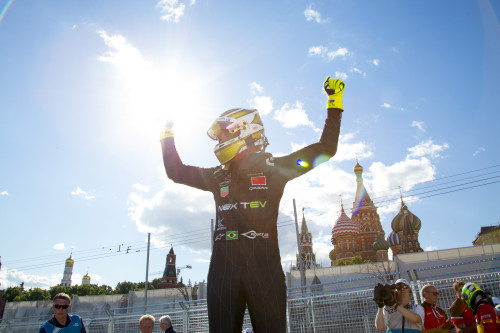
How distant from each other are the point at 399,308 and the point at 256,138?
8.61ft

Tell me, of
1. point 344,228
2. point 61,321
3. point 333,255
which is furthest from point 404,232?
point 61,321

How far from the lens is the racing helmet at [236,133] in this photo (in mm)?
2895

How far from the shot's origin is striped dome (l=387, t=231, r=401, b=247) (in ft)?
202

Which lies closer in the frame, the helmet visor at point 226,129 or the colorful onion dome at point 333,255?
the helmet visor at point 226,129

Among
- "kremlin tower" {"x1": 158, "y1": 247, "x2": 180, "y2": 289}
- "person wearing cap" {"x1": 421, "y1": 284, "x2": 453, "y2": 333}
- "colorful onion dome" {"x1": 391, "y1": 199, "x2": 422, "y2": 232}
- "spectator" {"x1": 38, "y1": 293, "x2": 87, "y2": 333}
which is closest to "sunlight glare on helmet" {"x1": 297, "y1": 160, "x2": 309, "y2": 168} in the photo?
"person wearing cap" {"x1": 421, "y1": 284, "x2": 453, "y2": 333}

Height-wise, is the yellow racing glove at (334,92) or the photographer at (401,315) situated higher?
the yellow racing glove at (334,92)

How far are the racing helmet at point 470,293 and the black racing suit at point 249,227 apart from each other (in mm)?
3923

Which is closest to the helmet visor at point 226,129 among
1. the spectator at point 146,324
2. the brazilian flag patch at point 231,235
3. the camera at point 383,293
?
the brazilian flag patch at point 231,235

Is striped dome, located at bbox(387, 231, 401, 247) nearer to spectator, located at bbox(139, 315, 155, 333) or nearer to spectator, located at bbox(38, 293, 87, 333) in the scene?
spectator, located at bbox(139, 315, 155, 333)

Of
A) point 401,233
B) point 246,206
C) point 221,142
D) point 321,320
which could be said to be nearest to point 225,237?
point 246,206

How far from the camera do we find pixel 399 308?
3.96 meters

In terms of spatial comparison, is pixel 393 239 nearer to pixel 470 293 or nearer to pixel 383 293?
pixel 470 293

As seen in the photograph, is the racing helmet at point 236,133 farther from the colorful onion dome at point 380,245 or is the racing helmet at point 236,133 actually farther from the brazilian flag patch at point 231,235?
the colorful onion dome at point 380,245

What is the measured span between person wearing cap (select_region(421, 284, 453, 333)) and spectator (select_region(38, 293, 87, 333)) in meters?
4.58
